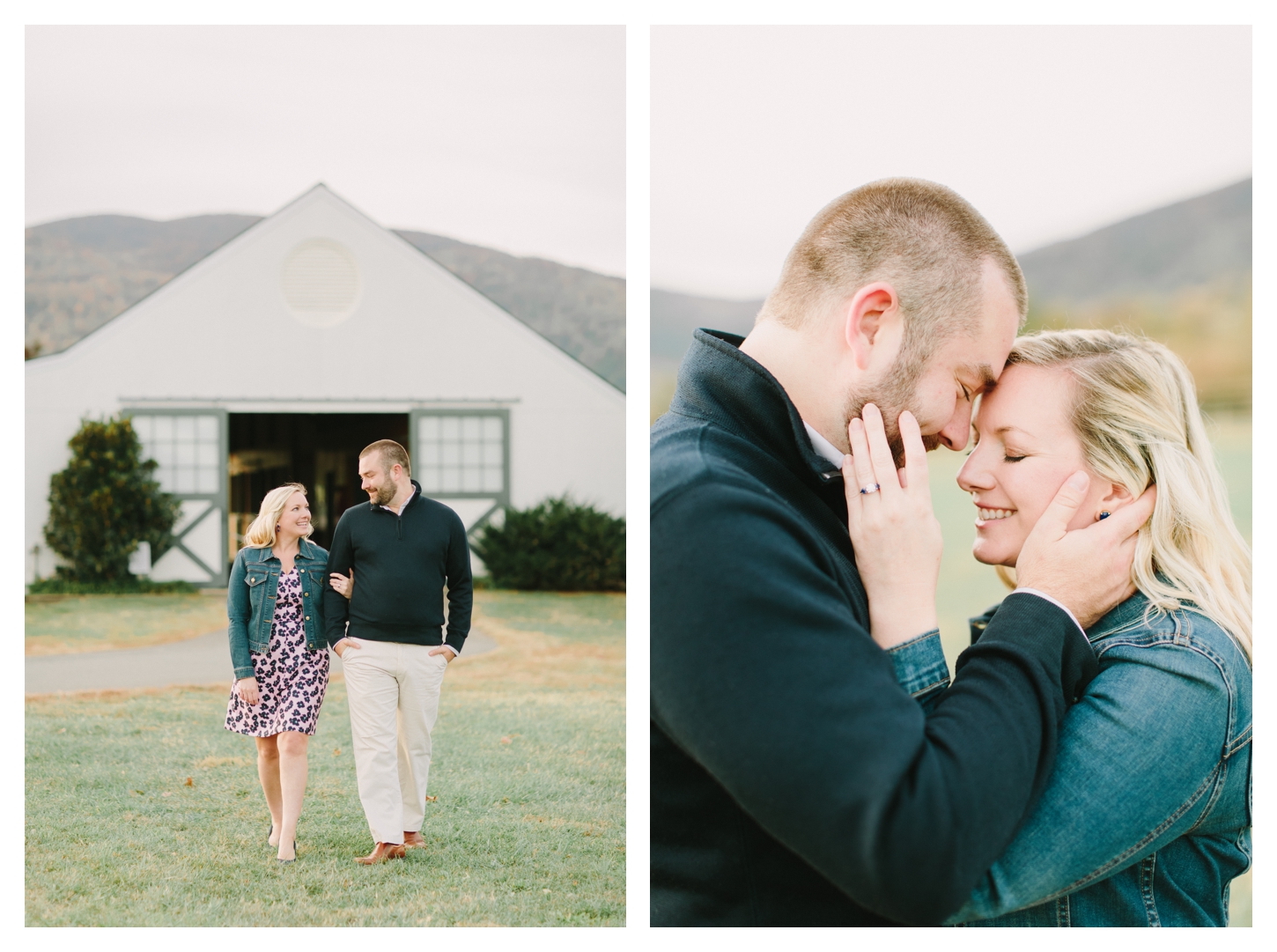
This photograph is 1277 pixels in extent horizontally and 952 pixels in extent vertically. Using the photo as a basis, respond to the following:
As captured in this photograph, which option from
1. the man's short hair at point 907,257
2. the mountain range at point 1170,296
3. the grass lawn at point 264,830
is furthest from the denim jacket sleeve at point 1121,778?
the grass lawn at point 264,830

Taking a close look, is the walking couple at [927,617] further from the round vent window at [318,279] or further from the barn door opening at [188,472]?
the round vent window at [318,279]

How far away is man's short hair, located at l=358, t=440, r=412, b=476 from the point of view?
304 cm

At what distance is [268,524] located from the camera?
2.95 m

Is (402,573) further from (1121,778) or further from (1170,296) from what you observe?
(1170,296)

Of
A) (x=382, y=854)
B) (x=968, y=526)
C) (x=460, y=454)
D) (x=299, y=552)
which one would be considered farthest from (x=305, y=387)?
(x=968, y=526)

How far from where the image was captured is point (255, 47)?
10.3 ft

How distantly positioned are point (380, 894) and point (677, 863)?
6.06 feet

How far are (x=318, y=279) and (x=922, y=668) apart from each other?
3.55 meters

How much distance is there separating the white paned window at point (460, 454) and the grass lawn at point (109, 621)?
96 centimetres

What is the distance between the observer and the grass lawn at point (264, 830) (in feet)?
9.30

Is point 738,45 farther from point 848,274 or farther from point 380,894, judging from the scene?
point 380,894

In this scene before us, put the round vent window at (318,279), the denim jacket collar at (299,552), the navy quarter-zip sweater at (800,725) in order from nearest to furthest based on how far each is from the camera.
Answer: the navy quarter-zip sweater at (800,725)
the denim jacket collar at (299,552)
the round vent window at (318,279)

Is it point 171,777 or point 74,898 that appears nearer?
point 74,898

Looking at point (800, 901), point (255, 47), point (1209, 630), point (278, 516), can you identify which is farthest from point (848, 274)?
point (255, 47)
